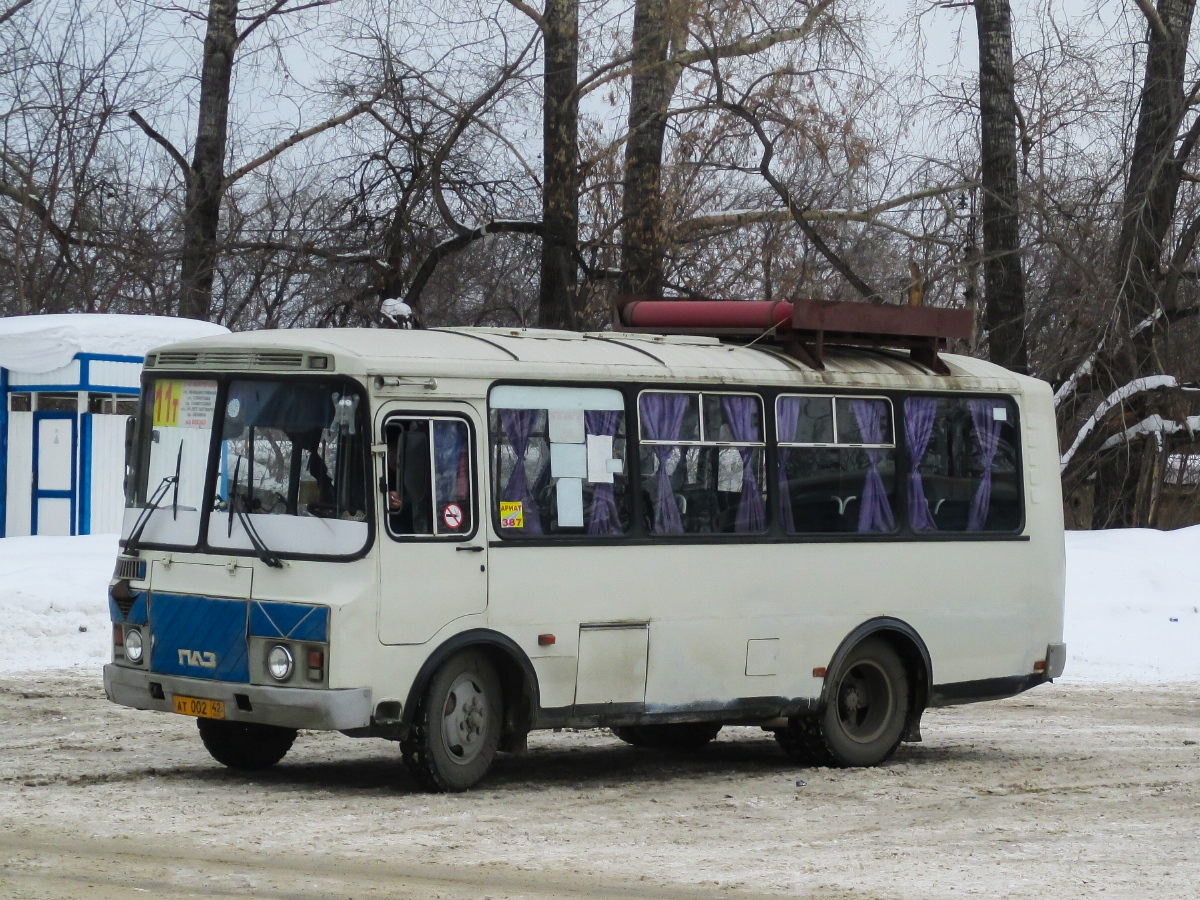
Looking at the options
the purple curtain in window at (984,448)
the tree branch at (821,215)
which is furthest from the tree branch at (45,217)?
the purple curtain in window at (984,448)

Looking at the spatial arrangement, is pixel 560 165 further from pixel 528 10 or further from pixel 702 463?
pixel 702 463

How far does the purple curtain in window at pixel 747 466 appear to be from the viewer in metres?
11.3

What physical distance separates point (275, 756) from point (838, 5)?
16.2 metres

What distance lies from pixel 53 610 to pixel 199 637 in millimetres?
8231

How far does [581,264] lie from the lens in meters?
26.1

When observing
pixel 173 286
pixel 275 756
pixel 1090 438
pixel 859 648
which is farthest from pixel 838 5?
pixel 275 756

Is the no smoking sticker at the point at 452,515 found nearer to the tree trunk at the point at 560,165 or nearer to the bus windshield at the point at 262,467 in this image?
the bus windshield at the point at 262,467

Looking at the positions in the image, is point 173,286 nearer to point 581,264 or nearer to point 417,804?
point 581,264

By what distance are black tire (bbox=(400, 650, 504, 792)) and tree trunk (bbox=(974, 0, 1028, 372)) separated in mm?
16379

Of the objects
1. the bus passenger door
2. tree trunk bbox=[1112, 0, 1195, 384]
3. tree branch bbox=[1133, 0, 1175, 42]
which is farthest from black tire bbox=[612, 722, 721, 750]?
tree branch bbox=[1133, 0, 1175, 42]

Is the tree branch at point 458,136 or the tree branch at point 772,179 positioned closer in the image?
the tree branch at point 772,179

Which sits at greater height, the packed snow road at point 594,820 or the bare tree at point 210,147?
the bare tree at point 210,147

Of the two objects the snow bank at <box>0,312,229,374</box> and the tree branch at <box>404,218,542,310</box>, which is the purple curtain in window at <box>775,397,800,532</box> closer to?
the snow bank at <box>0,312,229,374</box>

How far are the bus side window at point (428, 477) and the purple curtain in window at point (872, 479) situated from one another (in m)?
3.11
